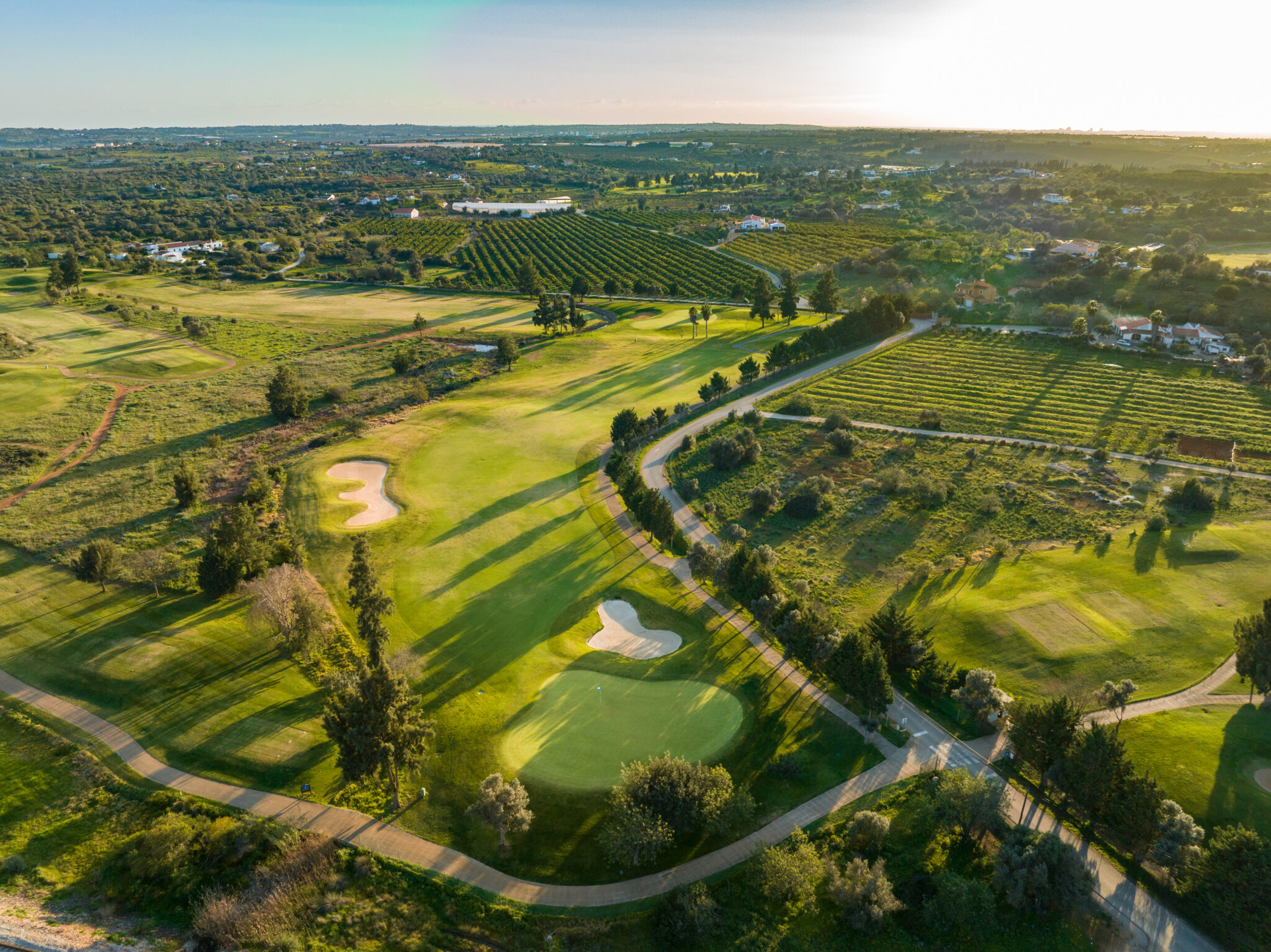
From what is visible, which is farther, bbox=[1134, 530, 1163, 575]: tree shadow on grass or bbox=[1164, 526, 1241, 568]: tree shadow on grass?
bbox=[1164, 526, 1241, 568]: tree shadow on grass

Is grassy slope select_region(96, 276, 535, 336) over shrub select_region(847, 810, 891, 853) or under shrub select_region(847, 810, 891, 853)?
over

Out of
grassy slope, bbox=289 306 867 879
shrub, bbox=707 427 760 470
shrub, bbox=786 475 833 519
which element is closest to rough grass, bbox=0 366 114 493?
grassy slope, bbox=289 306 867 879

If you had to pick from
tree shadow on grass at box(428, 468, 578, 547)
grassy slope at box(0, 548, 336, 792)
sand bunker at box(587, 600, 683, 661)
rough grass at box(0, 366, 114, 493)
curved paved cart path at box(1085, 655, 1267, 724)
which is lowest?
sand bunker at box(587, 600, 683, 661)

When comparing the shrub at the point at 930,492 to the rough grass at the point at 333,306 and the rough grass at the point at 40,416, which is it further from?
the rough grass at the point at 40,416

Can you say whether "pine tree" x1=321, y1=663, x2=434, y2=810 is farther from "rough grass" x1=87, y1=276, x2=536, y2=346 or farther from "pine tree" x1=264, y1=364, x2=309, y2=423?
"rough grass" x1=87, y1=276, x2=536, y2=346

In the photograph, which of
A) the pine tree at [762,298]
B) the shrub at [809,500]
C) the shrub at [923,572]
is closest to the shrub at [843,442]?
the shrub at [809,500]

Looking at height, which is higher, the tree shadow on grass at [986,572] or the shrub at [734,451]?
the shrub at [734,451]

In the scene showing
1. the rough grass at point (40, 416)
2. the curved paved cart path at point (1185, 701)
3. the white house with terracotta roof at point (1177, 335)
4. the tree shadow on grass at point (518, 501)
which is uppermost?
the white house with terracotta roof at point (1177, 335)
